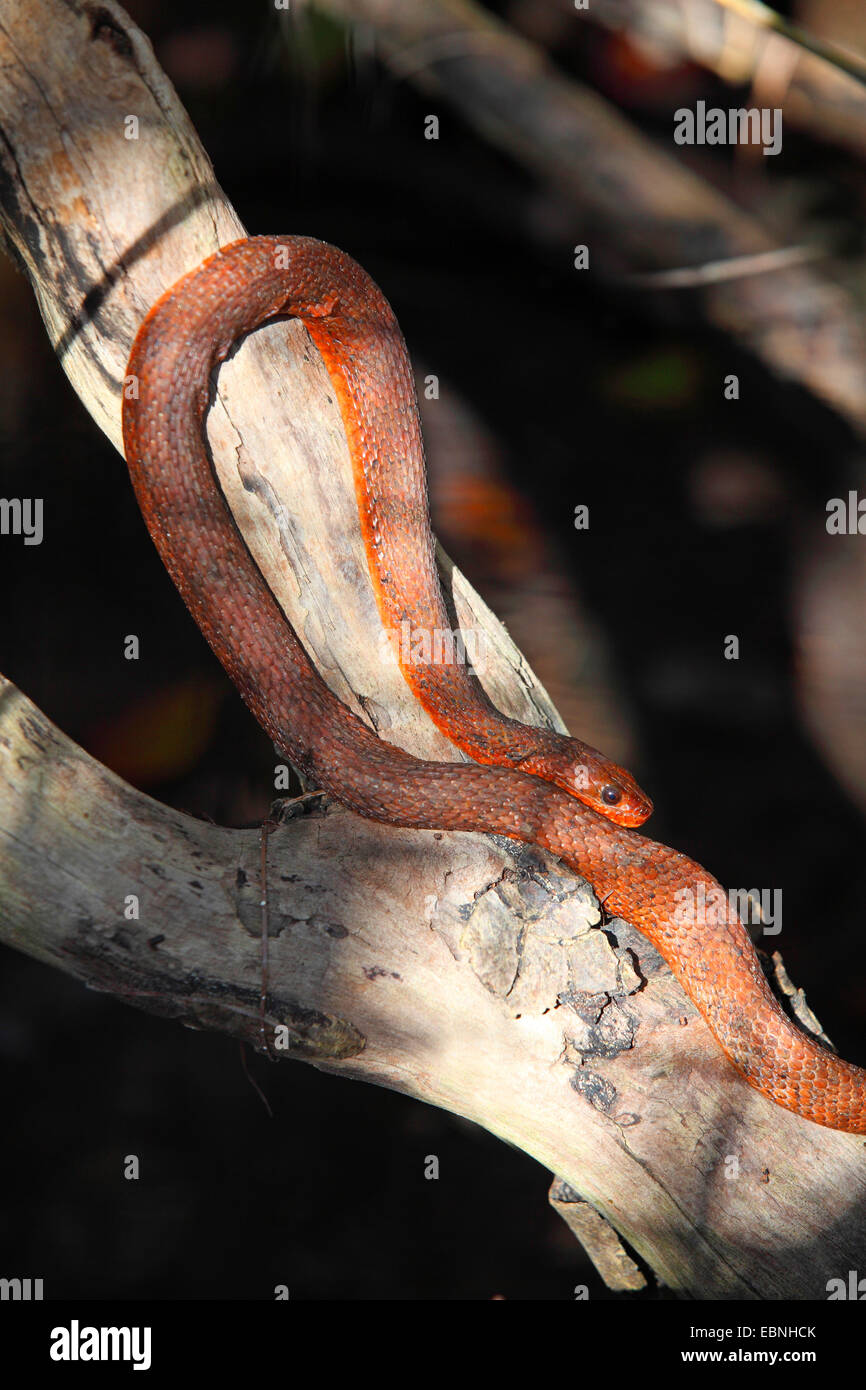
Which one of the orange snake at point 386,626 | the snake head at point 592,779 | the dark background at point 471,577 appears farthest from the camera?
the dark background at point 471,577

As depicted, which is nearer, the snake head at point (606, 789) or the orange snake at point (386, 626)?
the orange snake at point (386, 626)

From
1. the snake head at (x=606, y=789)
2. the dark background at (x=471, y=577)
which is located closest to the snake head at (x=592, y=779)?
the snake head at (x=606, y=789)

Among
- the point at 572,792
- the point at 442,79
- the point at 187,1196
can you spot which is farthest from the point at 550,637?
the point at 187,1196

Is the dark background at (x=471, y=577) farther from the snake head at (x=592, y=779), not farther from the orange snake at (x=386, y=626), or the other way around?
the snake head at (x=592, y=779)

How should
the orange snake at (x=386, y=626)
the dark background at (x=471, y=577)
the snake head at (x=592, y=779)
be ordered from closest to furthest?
1. the orange snake at (x=386, y=626)
2. the snake head at (x=592, y=779)
3. the dark background at (x=471, y=577)

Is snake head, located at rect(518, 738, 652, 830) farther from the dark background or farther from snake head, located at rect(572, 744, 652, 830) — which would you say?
the dark background

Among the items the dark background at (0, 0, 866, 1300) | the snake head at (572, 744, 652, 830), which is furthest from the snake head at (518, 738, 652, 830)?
the dark background at (0, 0, 866, 1300)
